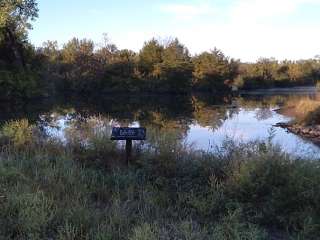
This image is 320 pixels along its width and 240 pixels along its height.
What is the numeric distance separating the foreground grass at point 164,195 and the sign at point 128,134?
36 centimetres

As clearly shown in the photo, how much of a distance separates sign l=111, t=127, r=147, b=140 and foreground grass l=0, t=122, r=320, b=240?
1.19 ft

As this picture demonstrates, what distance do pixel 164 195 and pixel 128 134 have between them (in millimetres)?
1830

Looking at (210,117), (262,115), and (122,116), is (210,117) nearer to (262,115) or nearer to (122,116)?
(122,116)

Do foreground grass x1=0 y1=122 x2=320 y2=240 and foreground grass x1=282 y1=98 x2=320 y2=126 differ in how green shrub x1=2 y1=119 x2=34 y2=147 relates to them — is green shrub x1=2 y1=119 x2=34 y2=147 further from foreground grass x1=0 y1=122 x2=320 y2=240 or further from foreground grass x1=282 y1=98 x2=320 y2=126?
foreground grass x1=282 y1=98 x2=320 y2=126

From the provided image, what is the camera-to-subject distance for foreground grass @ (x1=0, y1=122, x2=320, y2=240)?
513 centimetres

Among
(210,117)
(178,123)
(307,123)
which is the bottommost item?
(307,123)

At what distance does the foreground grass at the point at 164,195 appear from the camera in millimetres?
5129

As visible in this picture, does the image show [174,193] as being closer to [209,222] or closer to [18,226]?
[209,222]

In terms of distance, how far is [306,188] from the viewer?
6102 millimetres

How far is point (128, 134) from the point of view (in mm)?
8070

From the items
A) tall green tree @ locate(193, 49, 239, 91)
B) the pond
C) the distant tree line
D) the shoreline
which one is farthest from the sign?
tall green tree @ locate(193, 49, 239, 91)

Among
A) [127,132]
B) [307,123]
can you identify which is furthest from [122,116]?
[127,132]

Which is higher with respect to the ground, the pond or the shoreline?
the pond

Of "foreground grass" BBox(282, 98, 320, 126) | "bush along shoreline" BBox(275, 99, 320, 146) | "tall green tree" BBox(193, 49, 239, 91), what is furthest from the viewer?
"tall green tree" BBox(193, 49, 239, 91)
